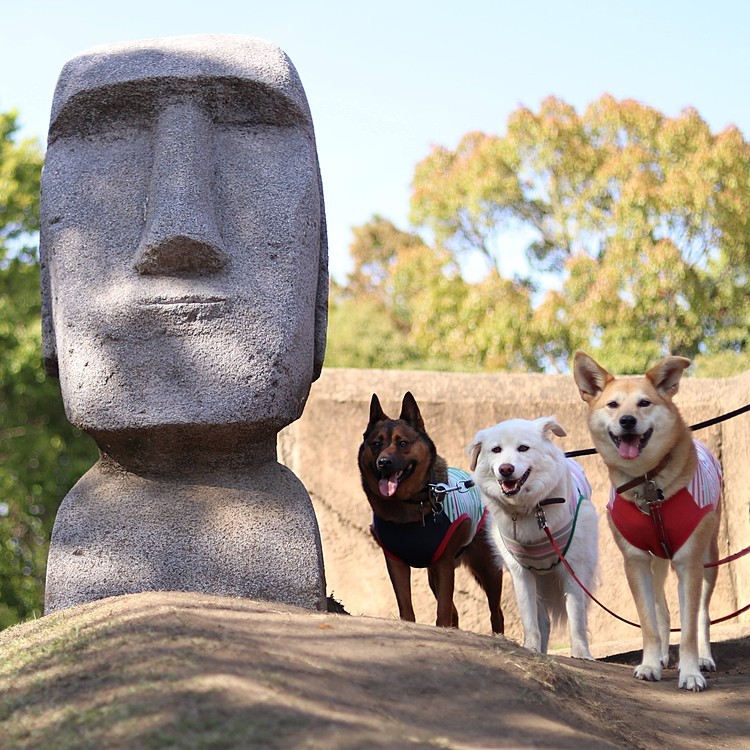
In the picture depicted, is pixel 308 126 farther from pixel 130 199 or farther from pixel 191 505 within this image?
pixel 191 505

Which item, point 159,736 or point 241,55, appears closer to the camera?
point 159,736

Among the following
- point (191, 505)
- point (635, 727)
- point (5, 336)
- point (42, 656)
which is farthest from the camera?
point (5, 336)

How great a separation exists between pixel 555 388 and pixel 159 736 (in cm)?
630

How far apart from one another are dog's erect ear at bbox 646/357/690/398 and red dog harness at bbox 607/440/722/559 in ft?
1.41

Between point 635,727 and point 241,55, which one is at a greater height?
point 241,55

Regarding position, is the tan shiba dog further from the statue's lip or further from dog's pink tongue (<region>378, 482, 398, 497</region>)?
the statue's lip

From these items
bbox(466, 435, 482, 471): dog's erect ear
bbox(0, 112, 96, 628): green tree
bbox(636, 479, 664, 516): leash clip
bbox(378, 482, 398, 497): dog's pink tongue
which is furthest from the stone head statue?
bbox(0, 112, 96, 628): green tree

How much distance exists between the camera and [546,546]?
20.2 ft

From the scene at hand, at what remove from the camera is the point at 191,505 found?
5.00 meters

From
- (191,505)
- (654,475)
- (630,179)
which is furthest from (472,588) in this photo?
(630,179)

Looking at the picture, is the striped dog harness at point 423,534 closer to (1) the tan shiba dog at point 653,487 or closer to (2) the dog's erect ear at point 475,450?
(2) the dog's erect ear at point 475,450

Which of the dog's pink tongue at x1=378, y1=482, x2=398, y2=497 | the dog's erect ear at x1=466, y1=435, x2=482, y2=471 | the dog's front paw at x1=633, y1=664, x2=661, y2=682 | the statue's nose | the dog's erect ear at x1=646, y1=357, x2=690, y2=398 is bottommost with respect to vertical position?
the dog's front paw at x1=633, y1=664, x2=661, y2=682

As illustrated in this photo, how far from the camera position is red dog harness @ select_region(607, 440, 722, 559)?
206 inches

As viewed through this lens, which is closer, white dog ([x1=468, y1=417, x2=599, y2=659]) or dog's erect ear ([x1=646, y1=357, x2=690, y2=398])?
dog's erect ear ([x1=646, y1=357, x2=690, y2=398])
